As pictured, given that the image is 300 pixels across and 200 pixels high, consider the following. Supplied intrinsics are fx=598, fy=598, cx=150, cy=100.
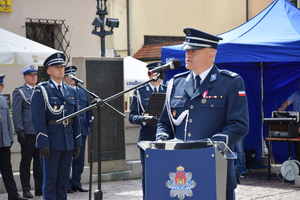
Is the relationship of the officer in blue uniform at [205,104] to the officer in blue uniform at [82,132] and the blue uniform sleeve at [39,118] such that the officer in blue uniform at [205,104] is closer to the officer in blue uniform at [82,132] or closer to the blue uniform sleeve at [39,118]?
the blue uniform sleeve at [39,118]

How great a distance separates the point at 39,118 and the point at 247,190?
14.8ft

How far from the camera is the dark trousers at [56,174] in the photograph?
697 cm

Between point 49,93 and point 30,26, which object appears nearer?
point 49,93

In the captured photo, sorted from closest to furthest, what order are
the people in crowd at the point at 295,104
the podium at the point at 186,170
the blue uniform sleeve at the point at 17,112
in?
the podium at the point at 186,170
the blue uniform sleeve at the point at 17,112
the people in crowd at the point at 295,104

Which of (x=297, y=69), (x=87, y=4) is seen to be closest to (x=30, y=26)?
(x=87, y=4)

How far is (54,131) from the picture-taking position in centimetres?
710

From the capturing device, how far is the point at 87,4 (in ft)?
56.7

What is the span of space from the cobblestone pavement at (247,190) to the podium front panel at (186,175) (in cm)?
519

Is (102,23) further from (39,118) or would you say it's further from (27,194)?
(39,118)

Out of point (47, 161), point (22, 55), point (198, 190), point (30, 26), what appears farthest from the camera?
point (30, 26)

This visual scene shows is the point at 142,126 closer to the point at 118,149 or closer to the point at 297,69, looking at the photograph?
the point at 118,149

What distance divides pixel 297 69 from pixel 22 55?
216 inches

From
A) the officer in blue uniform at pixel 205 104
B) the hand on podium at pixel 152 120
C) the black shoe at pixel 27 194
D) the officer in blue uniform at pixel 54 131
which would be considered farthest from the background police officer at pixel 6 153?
the officer in blue uniform at pixel 205 104

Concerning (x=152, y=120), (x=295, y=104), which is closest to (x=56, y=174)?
(x=152, y=120)
